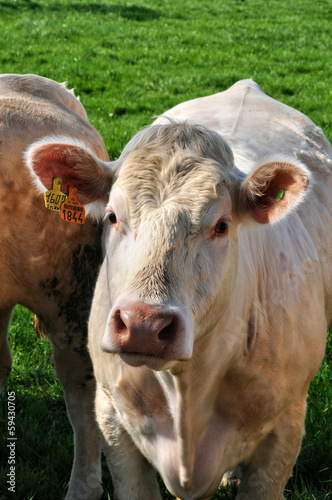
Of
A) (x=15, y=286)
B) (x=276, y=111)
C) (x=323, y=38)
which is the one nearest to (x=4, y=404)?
(x=15, y=286)

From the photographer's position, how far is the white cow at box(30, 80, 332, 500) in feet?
7.45

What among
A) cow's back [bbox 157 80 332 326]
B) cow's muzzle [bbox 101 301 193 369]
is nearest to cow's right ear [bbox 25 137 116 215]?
cow's back [bbox 157 80 332 326]

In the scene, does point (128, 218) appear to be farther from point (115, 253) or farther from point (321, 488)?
point (321, 488)

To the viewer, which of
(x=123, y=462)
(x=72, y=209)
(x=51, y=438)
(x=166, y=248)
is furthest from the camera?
(x=51, y=438)

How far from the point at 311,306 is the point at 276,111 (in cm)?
170

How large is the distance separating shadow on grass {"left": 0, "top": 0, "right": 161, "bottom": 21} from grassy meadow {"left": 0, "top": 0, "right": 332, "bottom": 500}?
0.03 m

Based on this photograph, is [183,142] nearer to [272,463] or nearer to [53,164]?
[53,164]

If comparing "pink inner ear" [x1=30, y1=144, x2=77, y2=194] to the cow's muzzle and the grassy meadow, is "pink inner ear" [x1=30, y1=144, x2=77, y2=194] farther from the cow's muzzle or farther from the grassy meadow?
the grassy meadow

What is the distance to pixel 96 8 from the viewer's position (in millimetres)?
14703

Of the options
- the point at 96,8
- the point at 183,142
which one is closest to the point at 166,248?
the point at 183,142

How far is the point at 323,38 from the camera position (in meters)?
12.9

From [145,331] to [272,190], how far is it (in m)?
0.95

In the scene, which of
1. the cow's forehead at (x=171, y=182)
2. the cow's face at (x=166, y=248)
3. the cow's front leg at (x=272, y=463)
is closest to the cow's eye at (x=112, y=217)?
the cow's face at (x=166, y=248)

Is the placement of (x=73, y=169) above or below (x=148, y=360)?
above
